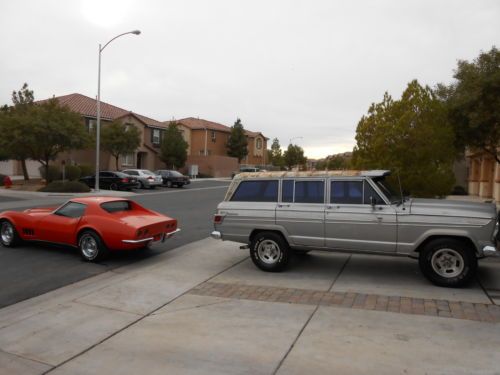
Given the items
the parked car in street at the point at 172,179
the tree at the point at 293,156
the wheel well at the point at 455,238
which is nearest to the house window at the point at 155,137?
the parked car in street at the point at 172,179

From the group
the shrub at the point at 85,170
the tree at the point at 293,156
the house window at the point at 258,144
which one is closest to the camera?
the shrub at the point at 85,170

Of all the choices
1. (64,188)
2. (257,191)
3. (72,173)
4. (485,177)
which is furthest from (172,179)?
(257,191)

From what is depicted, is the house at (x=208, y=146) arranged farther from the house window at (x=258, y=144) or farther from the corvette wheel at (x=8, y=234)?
the corvette wheel at (x=8, y=234)

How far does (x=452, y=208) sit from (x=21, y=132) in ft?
90.1

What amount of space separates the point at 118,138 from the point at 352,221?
37111mm

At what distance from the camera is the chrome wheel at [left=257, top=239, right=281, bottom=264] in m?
8.30

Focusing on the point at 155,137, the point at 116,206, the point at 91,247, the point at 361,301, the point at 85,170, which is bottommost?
the point at 361,301

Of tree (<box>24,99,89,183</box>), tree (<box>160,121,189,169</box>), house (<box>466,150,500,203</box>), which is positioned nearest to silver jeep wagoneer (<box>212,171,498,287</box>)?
house (<box>466,150,500,203</box>)

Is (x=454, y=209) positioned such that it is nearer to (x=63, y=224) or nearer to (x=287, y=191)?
(x=287, y=191)

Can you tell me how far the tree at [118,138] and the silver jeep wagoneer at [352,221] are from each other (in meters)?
35.3

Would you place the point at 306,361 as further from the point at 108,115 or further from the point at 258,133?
the point at 258,133

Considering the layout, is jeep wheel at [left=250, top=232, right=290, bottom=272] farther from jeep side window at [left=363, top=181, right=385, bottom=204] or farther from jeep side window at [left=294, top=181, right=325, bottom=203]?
jeep side window at [left=363, top=181, right=385, bottom=204]

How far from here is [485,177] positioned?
28.7 m

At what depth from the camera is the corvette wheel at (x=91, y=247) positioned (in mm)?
9008
